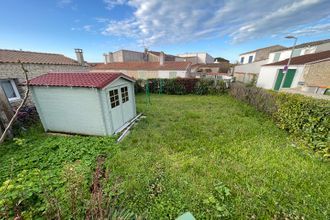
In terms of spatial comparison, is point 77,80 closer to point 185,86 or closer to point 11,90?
point 11,90

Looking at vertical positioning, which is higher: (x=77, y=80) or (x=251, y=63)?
(x=251, y=63)

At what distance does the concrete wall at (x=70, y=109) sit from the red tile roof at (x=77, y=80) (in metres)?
0.19

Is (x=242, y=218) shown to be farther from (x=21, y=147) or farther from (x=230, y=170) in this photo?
(x=21, y=147)

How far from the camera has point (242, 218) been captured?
2545 mm

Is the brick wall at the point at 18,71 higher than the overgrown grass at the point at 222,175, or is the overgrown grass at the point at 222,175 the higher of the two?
the brick wall at the point at 18,71

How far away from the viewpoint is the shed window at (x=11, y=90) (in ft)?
24.7

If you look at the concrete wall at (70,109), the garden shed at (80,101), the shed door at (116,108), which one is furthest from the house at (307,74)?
the concrete wall at (70,109)

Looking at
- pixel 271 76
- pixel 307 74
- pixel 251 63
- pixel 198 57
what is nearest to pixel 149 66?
pixel 271 76

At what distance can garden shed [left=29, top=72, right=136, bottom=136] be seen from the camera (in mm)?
5234

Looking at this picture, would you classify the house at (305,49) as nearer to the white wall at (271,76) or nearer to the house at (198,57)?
the white wall at (271,76)

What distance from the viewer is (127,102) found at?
6961 millimetres

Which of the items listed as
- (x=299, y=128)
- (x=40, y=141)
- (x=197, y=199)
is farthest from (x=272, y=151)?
(x=40, y=141)

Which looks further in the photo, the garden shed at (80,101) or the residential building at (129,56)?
the residential building at (129,56)

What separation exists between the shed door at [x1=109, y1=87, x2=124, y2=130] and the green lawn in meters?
0.81
